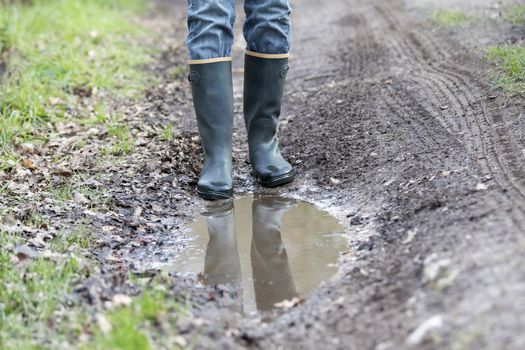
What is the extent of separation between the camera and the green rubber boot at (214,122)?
2.99 metres

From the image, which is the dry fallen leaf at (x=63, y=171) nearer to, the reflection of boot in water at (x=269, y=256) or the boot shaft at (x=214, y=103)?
the boot shaft at (x=214, y=103)

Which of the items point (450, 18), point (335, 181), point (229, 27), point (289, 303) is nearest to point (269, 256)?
point (289, 303)

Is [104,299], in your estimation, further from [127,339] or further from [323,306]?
[323,306]

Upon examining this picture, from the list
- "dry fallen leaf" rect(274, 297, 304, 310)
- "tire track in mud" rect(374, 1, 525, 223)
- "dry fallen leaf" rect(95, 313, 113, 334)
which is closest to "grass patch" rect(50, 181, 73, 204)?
"dry fallen leaf" rect(95, 313, 113, 334)

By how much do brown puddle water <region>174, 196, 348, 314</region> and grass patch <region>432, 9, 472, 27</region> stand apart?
254 centimetres

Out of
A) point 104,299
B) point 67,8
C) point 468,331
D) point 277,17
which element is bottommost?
point 67,8

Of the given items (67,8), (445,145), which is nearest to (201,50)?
(445,145)

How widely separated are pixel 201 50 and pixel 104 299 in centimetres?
122

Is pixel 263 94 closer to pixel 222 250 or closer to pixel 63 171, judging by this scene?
pixel 222 250

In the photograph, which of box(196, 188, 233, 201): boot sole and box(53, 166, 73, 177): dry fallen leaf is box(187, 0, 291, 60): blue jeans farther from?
box(53, 166, 73, 177): dry fallen leaf

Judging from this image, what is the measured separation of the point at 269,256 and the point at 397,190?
57cm

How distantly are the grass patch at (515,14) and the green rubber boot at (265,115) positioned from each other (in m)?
2.04

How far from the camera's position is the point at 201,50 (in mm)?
2930

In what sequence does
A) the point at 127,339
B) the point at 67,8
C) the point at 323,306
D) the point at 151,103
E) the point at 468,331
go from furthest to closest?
the point at 67,8 < the point at 151,103 < the point at 323,306 < the point at 127,339 < the point at 468,331
